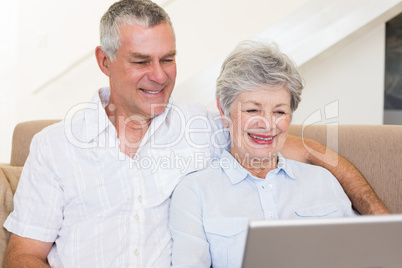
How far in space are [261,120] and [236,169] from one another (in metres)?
0.18

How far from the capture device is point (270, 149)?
1516 mm

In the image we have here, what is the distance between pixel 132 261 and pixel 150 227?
119 mm

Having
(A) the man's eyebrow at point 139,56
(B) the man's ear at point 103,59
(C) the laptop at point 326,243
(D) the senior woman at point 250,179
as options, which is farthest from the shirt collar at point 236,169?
(C) the laptop at point 326,243

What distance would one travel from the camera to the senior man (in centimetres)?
149

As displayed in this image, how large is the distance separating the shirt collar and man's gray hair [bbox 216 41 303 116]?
162 mm

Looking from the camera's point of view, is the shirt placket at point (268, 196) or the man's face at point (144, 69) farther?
the man's face at point (144, 69)

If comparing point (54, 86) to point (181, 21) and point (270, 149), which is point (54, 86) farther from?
point (270, 149)

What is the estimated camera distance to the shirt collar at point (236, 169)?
152cm

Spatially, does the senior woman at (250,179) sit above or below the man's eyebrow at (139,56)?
below

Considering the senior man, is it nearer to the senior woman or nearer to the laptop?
the senior woman

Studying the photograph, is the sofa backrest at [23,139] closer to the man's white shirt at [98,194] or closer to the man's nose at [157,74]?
the man's white shirt at [98,194]

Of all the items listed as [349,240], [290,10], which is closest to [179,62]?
[290,10]

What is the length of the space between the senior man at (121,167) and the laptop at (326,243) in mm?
685

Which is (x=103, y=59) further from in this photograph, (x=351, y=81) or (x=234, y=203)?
(x=351, y=81)
